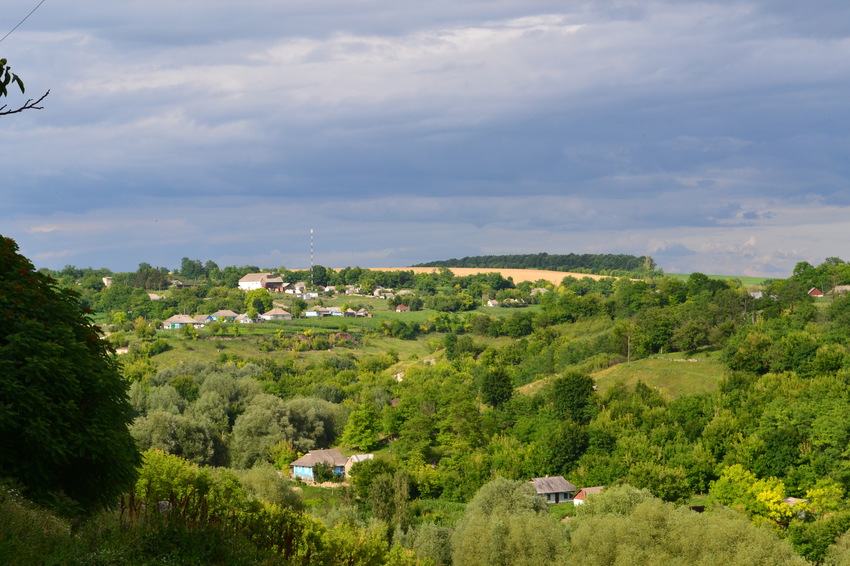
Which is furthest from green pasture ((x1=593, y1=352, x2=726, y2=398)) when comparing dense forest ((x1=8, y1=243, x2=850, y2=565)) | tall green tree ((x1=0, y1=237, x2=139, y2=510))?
tall green tree ((x1=0, y1=237, x2=139, y2=510))

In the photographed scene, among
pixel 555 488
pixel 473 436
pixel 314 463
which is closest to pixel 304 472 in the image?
pixel 314 463

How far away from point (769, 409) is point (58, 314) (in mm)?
62483

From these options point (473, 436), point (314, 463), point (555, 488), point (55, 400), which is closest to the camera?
point (55, 400)

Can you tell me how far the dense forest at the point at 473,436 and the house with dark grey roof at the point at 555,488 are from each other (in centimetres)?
161

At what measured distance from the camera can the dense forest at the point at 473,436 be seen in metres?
19.4

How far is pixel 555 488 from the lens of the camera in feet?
224

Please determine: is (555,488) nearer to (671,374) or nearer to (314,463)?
(314,463)

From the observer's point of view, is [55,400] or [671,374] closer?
[55,400]

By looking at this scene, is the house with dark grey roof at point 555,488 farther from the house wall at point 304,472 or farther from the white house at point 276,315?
the white house at point 276,315

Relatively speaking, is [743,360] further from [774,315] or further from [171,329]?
[171,329]

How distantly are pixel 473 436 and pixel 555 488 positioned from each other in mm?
13001

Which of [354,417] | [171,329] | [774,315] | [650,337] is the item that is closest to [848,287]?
[774,315]

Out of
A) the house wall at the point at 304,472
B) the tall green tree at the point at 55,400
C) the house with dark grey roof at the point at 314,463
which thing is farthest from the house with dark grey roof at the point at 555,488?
the tall green tree at the point at 55,400

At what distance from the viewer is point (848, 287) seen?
121375mm
